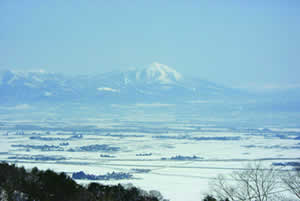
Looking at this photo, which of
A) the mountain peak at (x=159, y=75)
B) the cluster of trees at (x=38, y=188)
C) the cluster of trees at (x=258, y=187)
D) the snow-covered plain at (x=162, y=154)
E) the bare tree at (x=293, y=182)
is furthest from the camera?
the mountain peak at (x=159, y=75)

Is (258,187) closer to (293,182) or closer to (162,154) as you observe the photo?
(293,182)

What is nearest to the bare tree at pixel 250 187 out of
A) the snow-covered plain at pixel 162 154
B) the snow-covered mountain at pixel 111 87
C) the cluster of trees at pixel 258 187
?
the cluster of trees at pixel 258 187

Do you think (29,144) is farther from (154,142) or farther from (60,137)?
(154,142)

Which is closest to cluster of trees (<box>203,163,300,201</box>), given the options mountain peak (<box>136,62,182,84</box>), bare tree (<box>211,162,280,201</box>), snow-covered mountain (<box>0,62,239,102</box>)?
bare tree (<box>211,162,280,201</box>)

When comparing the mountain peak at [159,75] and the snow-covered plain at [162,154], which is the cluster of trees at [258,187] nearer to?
the snow-covered plain at [162,154]

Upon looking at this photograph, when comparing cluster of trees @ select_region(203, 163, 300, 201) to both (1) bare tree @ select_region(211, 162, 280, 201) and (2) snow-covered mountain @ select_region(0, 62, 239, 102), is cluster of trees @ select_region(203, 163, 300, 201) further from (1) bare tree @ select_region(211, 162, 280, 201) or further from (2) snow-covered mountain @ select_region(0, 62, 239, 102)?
(2) snow-covered mountain @ select_region(0, 62, 239, 102)

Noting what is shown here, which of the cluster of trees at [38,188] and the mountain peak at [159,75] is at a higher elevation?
the mountain peak at [159,75]

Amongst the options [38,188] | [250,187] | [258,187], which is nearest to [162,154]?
[258,187]
